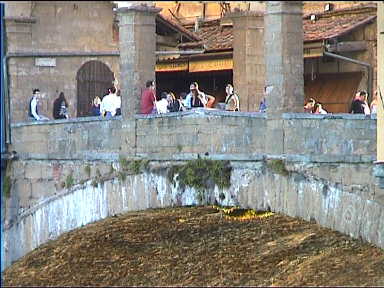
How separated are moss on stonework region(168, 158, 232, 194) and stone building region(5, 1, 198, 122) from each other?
3.95 metres

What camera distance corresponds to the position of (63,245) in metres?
32.8

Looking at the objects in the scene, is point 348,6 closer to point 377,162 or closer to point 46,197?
point 46,197

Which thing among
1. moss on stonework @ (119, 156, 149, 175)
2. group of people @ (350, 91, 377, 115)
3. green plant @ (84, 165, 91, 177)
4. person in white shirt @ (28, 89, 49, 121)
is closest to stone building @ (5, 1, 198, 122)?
person in white shirt @ (28, 89, 49, 121)

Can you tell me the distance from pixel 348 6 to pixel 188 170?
716cm

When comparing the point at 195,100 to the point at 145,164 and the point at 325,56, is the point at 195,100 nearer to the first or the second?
the point at 145,164

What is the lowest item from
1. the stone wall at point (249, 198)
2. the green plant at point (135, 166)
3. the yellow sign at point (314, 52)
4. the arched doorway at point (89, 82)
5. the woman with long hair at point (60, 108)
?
the stone wall at point (249, 198)

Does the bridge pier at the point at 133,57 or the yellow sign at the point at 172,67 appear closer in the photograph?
the bridge pier at the point at 133,57

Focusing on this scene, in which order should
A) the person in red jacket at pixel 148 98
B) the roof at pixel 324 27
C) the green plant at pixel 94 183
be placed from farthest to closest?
the roof at pixel 324 27, the green plant at pixel 94 183, the person in red jacket at pixel 148 98

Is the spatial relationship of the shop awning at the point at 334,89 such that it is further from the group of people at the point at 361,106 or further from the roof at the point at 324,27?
the group of people at the point at 361,106

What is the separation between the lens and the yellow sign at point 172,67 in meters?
34.4

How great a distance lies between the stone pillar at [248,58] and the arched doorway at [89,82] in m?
2.75

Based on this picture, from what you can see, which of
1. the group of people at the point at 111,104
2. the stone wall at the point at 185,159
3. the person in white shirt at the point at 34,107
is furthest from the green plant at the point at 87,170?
the person in white shirt at the point at 34,107

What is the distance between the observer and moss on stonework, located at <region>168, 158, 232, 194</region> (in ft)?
88.8

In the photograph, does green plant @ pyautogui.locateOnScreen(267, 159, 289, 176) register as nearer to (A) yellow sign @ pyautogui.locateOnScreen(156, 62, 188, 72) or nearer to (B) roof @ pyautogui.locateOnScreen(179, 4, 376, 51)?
(B) roof @ pyautogui.locateOnScreen(179, 4, 376, 51)
